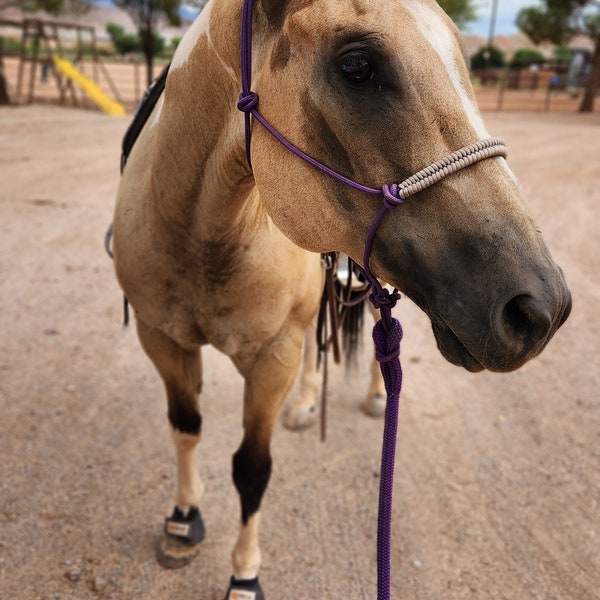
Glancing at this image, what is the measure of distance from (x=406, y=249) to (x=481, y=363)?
292 mm

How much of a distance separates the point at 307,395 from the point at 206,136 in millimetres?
2289

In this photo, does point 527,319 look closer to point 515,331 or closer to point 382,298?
point 515,331

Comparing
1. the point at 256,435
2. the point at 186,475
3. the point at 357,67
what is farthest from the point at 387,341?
the point at 186,475

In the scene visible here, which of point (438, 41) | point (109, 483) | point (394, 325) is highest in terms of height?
point (438, 41)

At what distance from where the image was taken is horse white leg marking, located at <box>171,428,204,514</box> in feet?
8.85

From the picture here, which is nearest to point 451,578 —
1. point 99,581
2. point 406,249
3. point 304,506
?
point 304,506

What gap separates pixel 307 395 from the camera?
3.69 m

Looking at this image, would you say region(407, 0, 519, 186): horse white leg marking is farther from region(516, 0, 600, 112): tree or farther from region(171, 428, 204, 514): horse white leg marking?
region(516, 0, 600, 112): tree

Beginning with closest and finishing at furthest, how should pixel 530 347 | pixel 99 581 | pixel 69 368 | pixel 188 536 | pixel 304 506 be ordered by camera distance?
pixel 530 347, pixel 99 581, pixel 188 536, pixel 304 506, pixel 69 368

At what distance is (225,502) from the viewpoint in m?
2.96

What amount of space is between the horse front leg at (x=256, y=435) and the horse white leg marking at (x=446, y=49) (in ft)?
3.75

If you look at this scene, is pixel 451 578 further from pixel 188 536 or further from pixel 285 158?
pixel 285 158

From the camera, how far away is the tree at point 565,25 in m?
22.8

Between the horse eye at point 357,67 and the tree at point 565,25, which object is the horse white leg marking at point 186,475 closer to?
the horse eye at point 357,67
